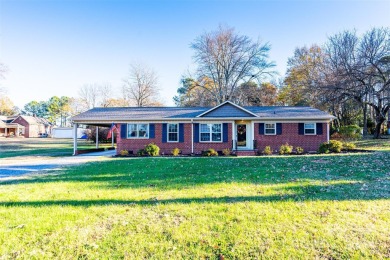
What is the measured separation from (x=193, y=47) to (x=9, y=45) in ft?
73.7

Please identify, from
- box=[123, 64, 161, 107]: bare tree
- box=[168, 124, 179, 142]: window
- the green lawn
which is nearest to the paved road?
the green lawn

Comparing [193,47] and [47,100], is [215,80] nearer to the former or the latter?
[193,47]

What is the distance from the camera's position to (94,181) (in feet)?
22.4

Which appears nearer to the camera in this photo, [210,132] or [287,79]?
[210,132]

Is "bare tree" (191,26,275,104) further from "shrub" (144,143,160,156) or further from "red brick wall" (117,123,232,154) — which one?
"shrub" (144,143,160,156)

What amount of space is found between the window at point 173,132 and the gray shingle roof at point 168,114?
2.44 ft

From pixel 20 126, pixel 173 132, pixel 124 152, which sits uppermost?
pixel 20 126

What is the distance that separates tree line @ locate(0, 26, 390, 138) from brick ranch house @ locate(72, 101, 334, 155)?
27.5 ft

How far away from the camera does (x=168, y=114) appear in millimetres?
17719

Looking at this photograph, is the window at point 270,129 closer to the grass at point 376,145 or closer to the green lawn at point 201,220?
the grass at point 376,145

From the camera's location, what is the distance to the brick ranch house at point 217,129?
55.1 ft

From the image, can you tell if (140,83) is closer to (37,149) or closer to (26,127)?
(37,149)

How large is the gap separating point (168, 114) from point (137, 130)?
8.91 ft

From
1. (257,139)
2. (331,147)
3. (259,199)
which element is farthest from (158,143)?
(259,199)
